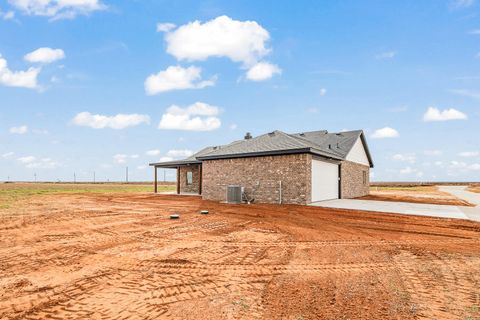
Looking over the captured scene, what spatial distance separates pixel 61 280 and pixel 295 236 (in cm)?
579

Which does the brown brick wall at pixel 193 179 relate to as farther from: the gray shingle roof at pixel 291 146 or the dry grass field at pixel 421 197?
the dry grass field at pixel 421 197

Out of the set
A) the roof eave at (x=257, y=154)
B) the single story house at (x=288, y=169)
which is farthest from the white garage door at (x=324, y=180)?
the roof eave at (x=257, y=154)

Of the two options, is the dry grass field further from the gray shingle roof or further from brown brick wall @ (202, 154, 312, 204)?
brown brick wall @ (202, 154, 312, 204)

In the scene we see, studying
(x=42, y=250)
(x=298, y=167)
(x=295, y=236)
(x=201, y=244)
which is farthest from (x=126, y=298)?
(x=298, y=167)

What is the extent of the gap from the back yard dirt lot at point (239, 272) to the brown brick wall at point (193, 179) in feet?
55.6

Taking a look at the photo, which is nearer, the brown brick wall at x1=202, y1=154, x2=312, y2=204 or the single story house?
the brown brick wall at x1=202, y1=154, x2=312, y2=204

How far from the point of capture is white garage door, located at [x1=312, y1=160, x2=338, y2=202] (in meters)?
17.4

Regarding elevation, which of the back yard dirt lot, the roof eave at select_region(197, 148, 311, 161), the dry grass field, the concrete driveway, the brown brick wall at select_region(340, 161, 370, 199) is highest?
the roof eave at select_region(197, 148, 311, 161)

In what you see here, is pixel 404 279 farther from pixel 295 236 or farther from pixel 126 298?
pixel 126 298

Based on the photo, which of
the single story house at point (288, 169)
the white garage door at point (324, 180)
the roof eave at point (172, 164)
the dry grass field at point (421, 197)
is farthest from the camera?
the roof eave at point (172, 164)

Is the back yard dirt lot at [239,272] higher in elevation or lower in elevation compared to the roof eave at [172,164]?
lower


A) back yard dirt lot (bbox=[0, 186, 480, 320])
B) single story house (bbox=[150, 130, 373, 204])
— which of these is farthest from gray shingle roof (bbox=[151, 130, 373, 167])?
back yard dirt lot (bbox=[0, 186, 480, 320])

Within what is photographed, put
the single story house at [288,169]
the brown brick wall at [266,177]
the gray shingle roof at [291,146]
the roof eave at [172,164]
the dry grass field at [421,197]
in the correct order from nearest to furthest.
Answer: the brown brick wall at [266,177] → the single story house at [288,169] → the gray shingle roof at [291,146] → the dry grass field at [421,197] → the roof eave at [172,164]

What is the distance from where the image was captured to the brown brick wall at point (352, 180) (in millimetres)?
21828
